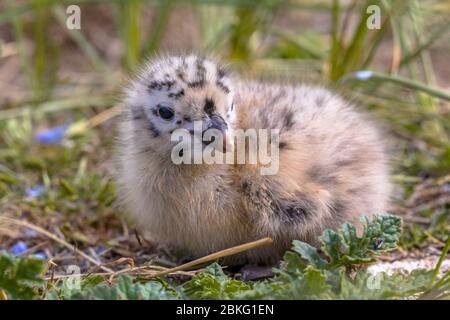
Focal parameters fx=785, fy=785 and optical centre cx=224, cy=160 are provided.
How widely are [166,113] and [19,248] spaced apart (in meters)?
0.94

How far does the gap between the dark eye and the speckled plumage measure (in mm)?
20

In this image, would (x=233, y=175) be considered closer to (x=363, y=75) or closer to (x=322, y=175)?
(x=322, y=175)

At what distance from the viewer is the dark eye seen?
8.30 ft

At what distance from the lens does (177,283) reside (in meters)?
2.57

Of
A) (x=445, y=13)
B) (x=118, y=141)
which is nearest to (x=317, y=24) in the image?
(x=445, y=13)

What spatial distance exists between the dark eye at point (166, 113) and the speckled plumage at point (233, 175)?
0.07ft

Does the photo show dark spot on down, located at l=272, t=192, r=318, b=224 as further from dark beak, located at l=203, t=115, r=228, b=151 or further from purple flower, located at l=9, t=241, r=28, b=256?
purple flower, located at l=9, t=241, r=28, b=256

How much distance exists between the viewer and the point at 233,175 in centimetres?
264

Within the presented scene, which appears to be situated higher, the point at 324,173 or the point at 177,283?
the point at 324,173

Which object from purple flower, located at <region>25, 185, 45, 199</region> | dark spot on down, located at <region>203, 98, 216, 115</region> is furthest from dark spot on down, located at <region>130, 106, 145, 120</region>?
purple flower, located at <region>25, 185, 45, 199</region>

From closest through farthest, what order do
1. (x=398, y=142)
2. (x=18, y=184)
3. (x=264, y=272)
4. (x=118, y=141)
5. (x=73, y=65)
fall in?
(x=264, y=272), (x=118, y=141), (x=18, y=184), (x=398, y=142), (x=73, y=65)

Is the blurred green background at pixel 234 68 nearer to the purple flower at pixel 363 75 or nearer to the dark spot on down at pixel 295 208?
the purple flower at pixel 363 75

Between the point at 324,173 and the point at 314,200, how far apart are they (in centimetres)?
13
